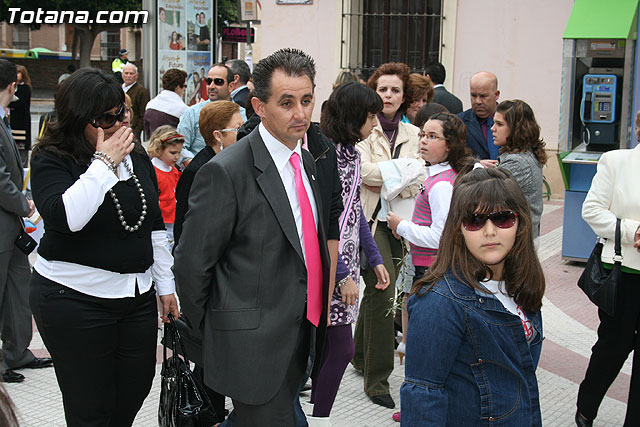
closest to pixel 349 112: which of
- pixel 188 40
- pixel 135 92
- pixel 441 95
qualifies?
pixel 441 95

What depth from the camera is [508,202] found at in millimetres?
2570

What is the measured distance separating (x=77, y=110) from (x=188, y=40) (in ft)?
36.9

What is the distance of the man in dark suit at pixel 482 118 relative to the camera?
6.52 m

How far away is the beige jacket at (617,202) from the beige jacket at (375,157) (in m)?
1.11

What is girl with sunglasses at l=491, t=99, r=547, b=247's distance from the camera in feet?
16.9

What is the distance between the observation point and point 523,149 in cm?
525

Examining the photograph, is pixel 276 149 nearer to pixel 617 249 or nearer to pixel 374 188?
pixel 374 188

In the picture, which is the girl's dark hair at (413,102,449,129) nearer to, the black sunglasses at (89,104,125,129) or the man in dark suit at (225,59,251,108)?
the man in dark suit at (225,59,251,108)

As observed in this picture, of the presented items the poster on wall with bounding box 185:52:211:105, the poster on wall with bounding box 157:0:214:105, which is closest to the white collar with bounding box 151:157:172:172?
the poster on wall with bounding box 157:0:214:105

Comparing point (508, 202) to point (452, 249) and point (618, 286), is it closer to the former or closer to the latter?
point (452, 249)

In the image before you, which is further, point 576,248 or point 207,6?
point 207,6

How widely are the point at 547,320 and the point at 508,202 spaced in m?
4.67

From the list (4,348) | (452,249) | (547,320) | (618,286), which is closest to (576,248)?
(547,320)

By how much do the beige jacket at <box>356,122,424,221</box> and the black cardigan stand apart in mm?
1933
